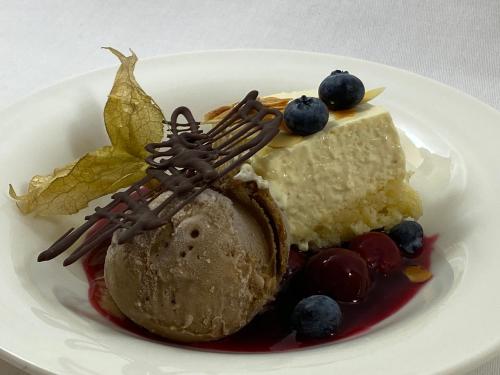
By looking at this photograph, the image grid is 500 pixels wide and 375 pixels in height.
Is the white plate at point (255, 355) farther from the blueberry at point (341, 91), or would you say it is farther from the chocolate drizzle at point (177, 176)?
the blueberry at point (341, 91)

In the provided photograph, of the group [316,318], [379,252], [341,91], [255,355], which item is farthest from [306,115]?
[255,355]

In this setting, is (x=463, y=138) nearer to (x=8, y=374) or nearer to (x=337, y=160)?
(x=337, y=160)

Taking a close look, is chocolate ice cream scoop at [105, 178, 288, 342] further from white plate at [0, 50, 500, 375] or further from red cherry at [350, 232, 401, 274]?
red cherry at [350, 232, 401, 274]

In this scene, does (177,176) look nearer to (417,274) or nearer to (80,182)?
(80,182)

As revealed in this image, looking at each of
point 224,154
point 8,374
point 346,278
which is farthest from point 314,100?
point 8,374

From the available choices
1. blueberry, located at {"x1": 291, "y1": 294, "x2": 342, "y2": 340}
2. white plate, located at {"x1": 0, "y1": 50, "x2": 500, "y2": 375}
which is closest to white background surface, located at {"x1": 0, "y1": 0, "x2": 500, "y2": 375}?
white plate, located at {"x1": 0, "y1": 50, "x2": 500, "y2": 375}

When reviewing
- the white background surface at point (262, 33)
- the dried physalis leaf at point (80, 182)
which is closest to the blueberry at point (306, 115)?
the dried physalis leaf at point (80, 182)
